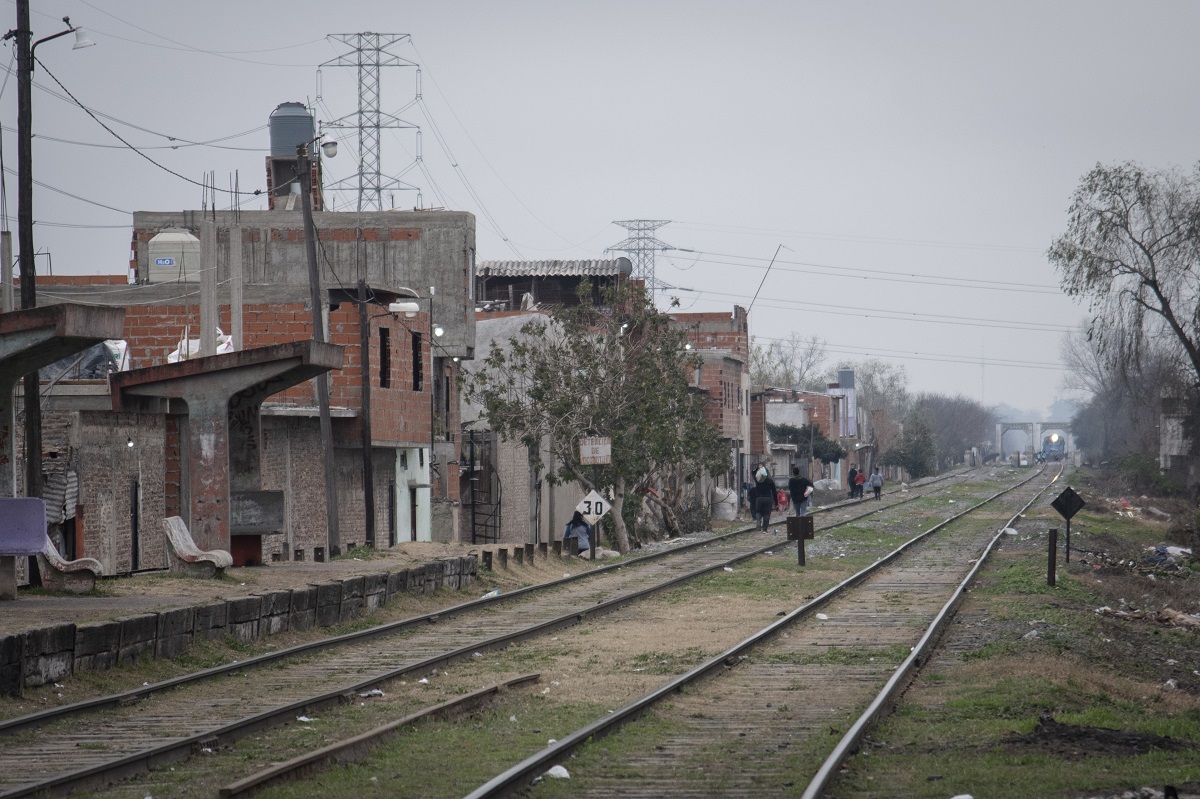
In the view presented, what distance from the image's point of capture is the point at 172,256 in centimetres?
3988

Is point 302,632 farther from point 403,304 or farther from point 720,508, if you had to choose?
point 720,508

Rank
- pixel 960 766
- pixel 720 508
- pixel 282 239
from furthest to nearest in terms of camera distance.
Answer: pixel 720 508, pixel 282 239, pixel 960 766

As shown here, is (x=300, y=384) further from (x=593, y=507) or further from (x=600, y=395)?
(x=600, y=395)

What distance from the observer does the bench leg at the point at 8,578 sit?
16.8 metres

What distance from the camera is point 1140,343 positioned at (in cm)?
4381

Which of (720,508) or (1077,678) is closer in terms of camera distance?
(1077,678)

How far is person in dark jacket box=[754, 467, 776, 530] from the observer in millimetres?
44312

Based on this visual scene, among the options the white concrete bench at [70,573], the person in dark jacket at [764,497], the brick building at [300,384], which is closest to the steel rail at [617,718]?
the white concrete bench at [70,573]

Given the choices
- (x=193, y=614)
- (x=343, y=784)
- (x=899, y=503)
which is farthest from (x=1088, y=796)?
(x=899, y=503)

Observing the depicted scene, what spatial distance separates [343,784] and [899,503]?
5510 cm

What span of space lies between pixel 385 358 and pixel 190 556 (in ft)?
47.8

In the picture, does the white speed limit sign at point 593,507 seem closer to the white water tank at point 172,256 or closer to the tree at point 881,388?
the white water tank at point 172,256

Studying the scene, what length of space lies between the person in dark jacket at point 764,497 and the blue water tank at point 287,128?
18.1m

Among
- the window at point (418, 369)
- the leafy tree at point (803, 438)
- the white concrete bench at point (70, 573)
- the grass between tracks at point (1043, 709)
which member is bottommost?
the grass between tracks at point (1043, 709)
